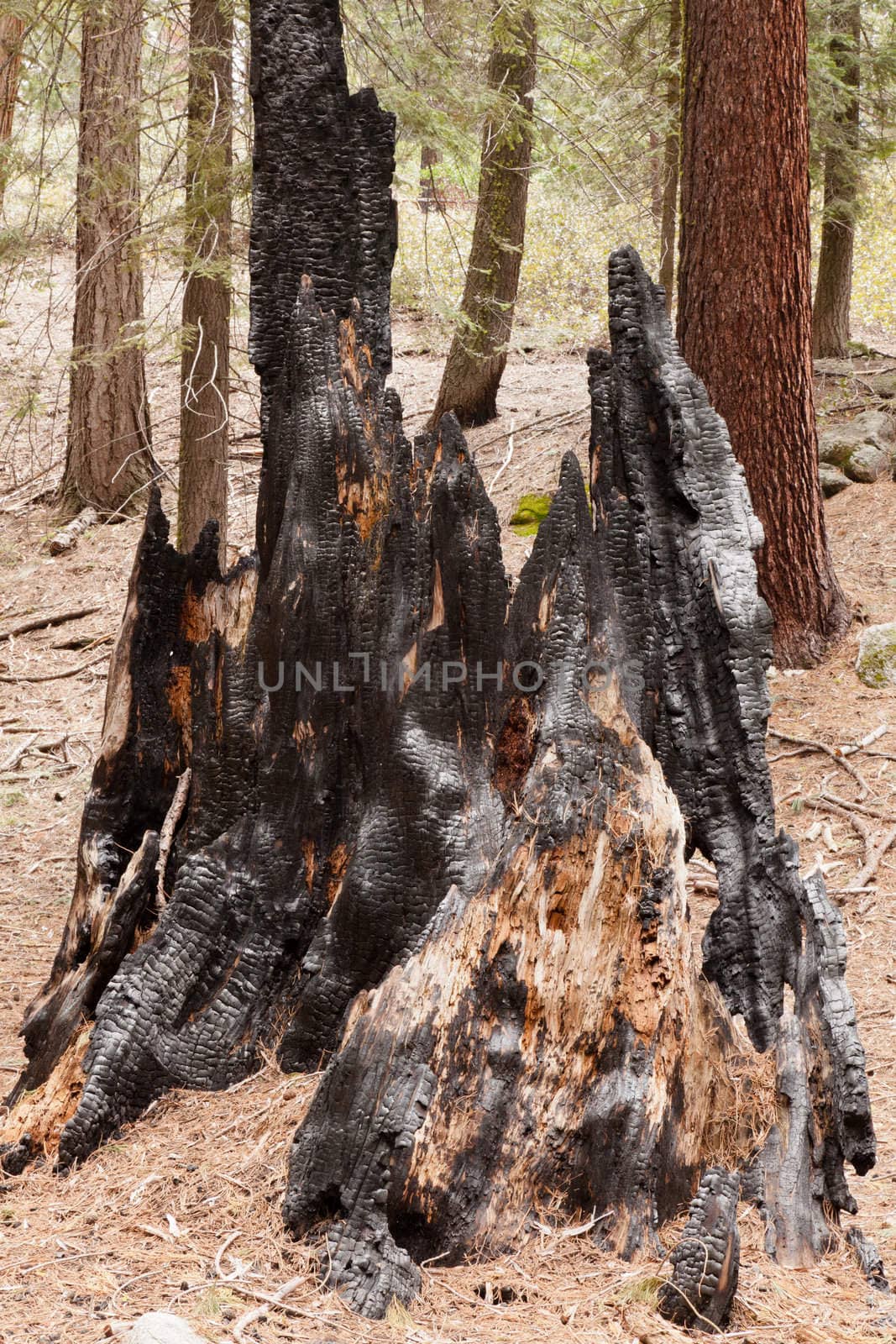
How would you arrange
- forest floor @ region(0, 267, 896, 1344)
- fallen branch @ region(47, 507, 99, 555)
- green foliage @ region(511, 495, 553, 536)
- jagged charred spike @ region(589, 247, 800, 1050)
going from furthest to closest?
fallen branch @ region(47, 507, 99, 555), green foliage @ region(511, 495, 553, 536), jagged charred spike @ region(589, 247, 800, 1050), forest floor @ region(0, 267, 896, 1344)

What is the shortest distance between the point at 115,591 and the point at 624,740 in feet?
29.5

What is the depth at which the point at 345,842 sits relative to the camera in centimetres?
397

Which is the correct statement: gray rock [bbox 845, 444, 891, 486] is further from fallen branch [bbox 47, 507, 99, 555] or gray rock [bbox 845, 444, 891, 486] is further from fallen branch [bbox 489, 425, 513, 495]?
fallen branch [bbox 47, 507, 99, 555]

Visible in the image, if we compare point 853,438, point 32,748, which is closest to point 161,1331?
point 32,748

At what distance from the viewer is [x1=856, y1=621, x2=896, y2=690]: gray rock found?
7898mm

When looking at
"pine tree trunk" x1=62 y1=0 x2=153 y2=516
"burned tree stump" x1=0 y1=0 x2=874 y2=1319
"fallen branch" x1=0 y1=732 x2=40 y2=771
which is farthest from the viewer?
"pine tree trunk" x1=62 y1=0 x2=153 y2=516

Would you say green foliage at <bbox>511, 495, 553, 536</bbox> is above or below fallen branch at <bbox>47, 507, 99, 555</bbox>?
above

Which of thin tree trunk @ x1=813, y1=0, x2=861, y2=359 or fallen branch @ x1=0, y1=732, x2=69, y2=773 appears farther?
thin tree trunk @ x1=813, y1=0, x2=861, y2=359

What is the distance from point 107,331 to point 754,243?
278 inches

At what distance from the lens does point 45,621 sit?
11.2 metres

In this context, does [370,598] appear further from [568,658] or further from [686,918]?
[686,918]

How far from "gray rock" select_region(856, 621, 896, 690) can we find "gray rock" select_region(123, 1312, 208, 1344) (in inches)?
257

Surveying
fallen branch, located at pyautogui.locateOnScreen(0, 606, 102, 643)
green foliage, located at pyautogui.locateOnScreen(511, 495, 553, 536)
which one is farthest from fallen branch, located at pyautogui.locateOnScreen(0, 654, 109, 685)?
green foliage, located at pyautogui.locateOnScreen(511, 495, 553, 536)

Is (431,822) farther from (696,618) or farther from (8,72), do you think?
(8,72)
